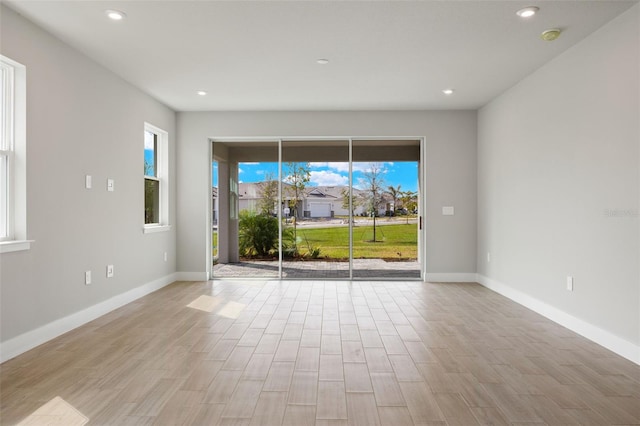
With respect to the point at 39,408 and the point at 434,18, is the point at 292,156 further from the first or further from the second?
the point at 39,408

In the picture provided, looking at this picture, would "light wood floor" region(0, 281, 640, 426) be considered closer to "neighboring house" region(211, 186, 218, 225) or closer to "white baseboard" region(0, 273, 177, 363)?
"white baseboard" region(0, 273, 177, 363)

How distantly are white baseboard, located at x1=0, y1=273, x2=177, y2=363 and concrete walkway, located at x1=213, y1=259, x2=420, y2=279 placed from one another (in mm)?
1716

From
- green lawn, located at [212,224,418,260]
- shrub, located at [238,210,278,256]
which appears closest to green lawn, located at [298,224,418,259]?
green lawn, located at [212,224,418,260]

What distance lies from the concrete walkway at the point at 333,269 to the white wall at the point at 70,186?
6.15ft

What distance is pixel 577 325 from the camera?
3654 mm

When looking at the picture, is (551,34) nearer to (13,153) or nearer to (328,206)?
(328,206)

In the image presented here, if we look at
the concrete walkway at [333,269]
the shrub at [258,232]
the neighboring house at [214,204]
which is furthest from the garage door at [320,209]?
the neighboring house at [214,204]

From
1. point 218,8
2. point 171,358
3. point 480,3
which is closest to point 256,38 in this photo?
point 218,8

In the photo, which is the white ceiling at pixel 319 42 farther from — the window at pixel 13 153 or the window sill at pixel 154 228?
the window sill at pixel 154 228

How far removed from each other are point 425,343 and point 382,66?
281 centimetres

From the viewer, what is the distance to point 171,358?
299 centimetres

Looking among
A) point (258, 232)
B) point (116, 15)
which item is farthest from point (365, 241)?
point (116, 15)

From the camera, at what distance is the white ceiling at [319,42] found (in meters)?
3.03

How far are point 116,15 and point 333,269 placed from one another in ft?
14.6
